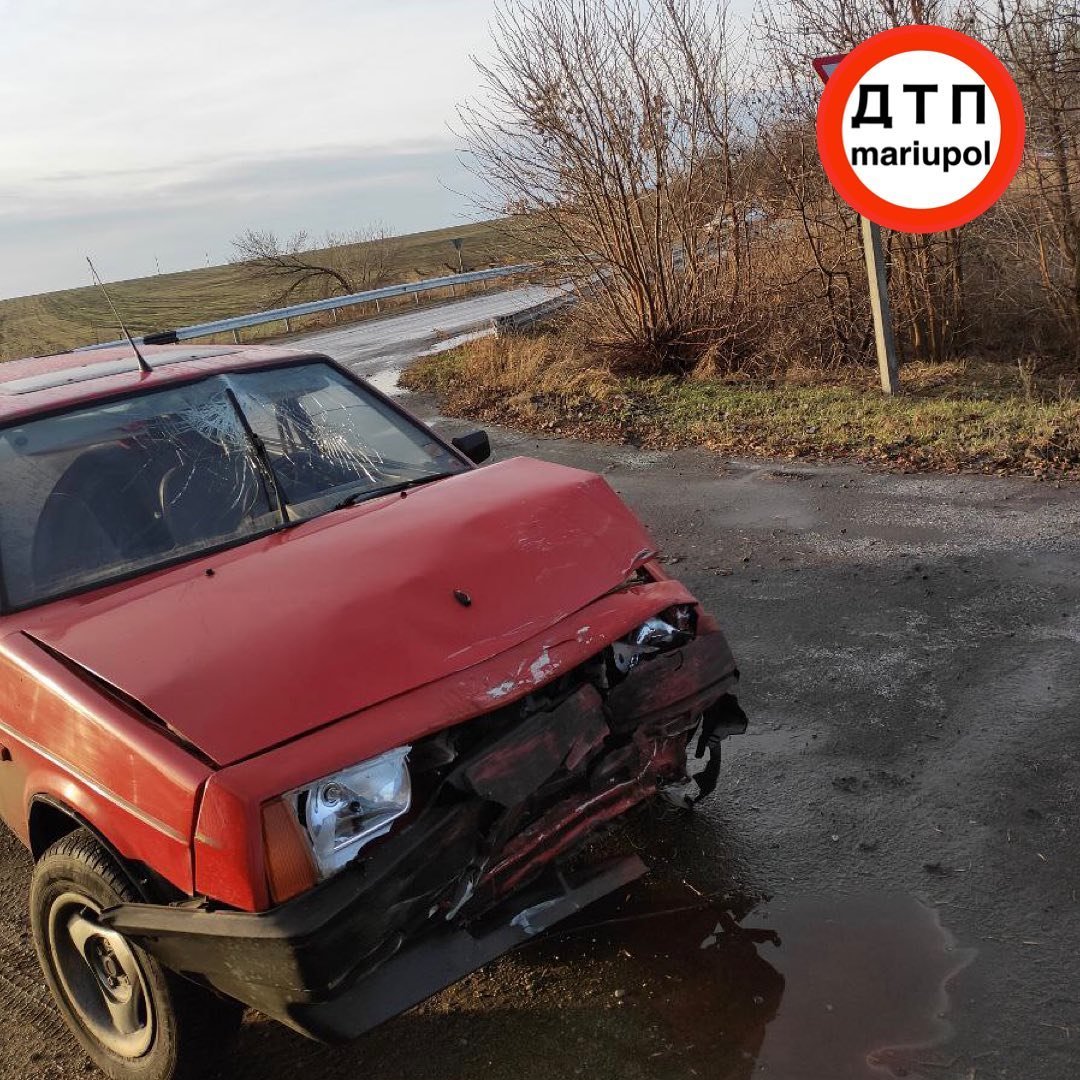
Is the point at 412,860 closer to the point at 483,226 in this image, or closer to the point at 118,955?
the point at 118,955

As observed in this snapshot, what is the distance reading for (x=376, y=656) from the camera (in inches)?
104

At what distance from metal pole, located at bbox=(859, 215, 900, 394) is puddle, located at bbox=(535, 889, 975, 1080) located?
717 cm

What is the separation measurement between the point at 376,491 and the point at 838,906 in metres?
2.16

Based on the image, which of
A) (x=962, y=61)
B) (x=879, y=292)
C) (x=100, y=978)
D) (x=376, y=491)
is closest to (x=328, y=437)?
(x=376, y=491)

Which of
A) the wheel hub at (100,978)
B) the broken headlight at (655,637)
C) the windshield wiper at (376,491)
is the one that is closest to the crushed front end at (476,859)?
the broken headlight at (655,637)

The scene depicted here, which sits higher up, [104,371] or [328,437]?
[104,371]

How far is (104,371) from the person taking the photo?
4.18 m

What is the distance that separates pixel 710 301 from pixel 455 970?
10.3 meters

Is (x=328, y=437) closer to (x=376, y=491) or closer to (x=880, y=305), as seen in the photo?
(x=376, y=491)

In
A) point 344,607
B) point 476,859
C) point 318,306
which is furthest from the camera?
point 318,306

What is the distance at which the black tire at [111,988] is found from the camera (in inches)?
104

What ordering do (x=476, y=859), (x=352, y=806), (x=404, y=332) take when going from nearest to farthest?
(x=352, y=806) < (x=476, y=859) < (x=404, y=332)

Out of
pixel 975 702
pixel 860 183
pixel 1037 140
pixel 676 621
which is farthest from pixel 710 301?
pixel 676 621

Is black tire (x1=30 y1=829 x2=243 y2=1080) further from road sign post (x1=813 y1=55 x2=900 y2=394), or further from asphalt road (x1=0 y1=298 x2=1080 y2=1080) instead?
road sign post (x1=813 y1=55 x2=900 y2=394)
